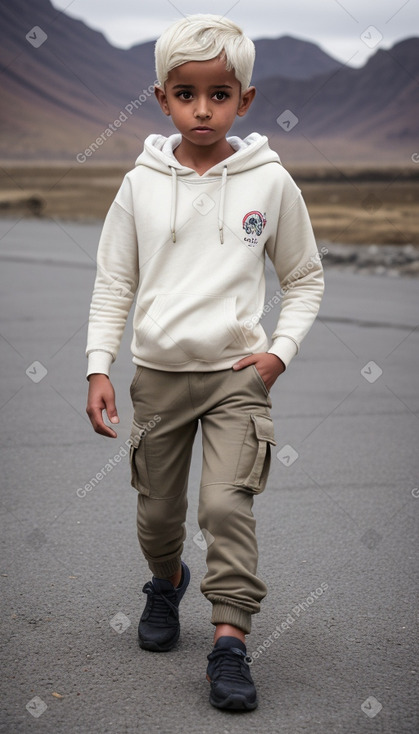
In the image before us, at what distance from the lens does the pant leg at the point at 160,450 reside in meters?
3.32

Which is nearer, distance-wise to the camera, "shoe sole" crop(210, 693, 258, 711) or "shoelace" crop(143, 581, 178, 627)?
"shoe sole" crop(210, 693, 258, 711)

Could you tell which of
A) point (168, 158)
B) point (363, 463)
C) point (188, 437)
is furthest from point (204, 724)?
point (363, 463)

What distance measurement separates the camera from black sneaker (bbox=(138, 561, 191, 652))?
353 cm

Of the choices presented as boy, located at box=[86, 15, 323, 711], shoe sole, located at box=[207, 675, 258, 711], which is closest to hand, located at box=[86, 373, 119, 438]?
boy, located at box=[86, 15, 323, 711]

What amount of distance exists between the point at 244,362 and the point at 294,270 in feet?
1.30

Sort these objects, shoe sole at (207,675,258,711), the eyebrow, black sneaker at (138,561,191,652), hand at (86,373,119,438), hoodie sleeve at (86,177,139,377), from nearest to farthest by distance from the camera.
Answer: shoe sole at (207,675,258,711) < the eyebrow < hand at (86,373,119,438) < hoodie sleeve at (86,177,139,377) < black sneaker at (138,561,191,652)

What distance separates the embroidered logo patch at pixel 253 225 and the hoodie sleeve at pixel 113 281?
37 cm

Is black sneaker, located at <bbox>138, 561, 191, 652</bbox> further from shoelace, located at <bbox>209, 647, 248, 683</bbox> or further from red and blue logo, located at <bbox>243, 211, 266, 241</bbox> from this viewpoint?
red and blue logo, located at <bbox>243, 211, 266, 241</bbox>

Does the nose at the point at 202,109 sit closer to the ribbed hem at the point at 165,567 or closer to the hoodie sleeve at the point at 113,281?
the hoodie sleeve at the point at 113,281

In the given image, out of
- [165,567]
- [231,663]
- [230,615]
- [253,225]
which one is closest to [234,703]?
[231,663]

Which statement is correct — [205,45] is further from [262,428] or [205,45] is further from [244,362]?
[262,428]

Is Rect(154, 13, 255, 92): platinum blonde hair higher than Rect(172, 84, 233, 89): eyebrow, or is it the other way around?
Rect(154, 13, 255, 92): platinum blonde hair

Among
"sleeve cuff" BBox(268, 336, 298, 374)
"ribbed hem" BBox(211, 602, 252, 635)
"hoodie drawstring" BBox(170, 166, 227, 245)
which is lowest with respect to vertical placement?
"ribbed hem" BBox(211, 602, 252, 635)

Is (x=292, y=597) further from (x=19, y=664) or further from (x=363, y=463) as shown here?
(x=363, y=463)
